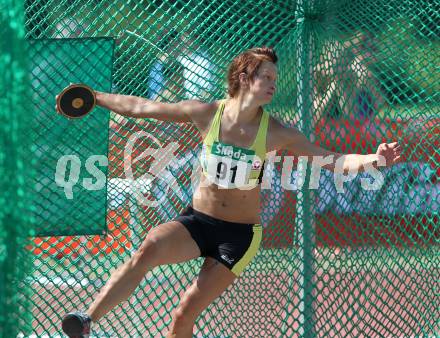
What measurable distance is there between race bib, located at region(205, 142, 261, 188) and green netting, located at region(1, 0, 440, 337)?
924 mm

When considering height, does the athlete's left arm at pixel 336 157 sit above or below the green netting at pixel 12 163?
below

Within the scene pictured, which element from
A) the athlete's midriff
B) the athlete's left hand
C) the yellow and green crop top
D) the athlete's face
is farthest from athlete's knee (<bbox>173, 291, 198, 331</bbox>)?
the athlete's left hand

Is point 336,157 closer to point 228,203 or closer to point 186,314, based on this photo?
point 228,203

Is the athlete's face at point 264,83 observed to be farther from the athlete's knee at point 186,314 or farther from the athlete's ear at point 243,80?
the athlete's knee at point 186,314

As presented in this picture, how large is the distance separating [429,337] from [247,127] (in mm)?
2477

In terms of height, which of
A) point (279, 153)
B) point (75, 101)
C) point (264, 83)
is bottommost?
point (279, 153)

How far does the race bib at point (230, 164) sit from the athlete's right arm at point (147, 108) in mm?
245

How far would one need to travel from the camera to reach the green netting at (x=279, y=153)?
16.1ft

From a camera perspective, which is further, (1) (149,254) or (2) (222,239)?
(2) (222,239)

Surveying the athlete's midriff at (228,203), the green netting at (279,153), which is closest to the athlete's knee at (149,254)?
the athlete's midriff at (228,203)

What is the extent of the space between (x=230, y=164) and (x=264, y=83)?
1.61ft

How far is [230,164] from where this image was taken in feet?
14.1

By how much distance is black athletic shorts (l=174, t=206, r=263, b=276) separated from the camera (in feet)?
14.0

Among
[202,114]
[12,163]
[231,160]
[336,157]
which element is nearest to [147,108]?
[202,114]
